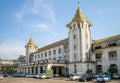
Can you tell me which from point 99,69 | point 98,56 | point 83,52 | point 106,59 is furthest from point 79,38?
point 99,69

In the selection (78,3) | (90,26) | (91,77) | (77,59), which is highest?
(78,3)

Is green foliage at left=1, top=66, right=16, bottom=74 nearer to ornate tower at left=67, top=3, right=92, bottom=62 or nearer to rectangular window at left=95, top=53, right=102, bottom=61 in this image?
ornate tower at left=67, top=3, right=92, bottom=62

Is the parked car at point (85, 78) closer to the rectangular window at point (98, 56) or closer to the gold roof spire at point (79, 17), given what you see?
the rectangular window at point (98, 56)

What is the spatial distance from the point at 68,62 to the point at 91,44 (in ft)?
26.9

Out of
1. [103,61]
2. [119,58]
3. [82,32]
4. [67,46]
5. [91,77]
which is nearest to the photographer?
[91,77]

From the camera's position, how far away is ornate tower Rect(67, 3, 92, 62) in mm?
57625

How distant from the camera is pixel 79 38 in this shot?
191ft

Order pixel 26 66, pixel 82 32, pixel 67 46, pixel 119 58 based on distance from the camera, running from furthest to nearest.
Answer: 1. pixel 26 66
2. pixel 67 46
3. pixel 82 32
4. pixel 119 58

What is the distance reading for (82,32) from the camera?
5866 cm

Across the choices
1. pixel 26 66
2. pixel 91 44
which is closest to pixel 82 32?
pixel 91 44

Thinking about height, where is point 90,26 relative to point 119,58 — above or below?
above

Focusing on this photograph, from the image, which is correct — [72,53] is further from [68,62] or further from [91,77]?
[91,77]

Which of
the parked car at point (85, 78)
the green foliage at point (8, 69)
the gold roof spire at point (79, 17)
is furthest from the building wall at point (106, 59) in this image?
the green foliage at point (8, 69)

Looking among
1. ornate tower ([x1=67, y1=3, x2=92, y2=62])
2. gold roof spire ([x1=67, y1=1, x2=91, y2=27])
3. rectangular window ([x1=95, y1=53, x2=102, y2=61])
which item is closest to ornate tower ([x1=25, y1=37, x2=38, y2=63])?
gold roof spire ([x1=67, y1=1, x2=91, y2=27])
